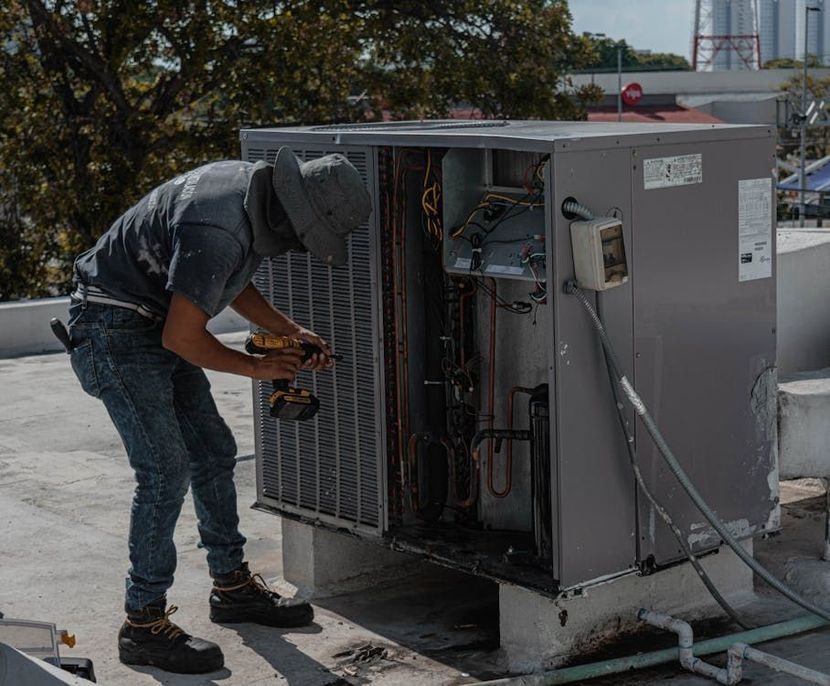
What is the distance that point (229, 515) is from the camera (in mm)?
4863

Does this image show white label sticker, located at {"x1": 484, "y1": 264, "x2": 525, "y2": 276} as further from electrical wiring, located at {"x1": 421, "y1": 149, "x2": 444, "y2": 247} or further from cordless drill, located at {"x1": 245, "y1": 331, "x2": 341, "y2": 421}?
cordless drill, located at {"x1": 245, "y1": 331, "x2": 341, "y2": 421}

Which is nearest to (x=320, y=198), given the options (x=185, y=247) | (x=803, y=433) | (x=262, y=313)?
(x=185, y=247)

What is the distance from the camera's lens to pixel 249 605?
15.9 feet

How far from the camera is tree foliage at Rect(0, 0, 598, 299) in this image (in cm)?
1452

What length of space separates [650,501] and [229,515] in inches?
61.3

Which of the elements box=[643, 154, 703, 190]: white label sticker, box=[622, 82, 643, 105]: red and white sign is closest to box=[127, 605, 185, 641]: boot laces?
box=[643, 154, 703, 190]: white label sticker

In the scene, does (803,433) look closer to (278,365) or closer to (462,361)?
(462,361)

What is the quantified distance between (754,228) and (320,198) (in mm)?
1528

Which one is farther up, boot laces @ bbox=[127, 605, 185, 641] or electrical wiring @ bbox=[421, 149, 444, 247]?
electrical wiring @ bbox=[421, 149, 444, 247]

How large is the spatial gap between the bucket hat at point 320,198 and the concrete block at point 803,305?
246 centimetres

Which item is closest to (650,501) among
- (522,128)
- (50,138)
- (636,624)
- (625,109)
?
(636,624)

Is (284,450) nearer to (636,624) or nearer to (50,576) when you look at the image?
(50,576)

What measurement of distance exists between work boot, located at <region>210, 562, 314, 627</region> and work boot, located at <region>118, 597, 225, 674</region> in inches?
13.5

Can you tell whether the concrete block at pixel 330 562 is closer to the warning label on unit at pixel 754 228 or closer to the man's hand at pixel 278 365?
the man's hand at pixel 278 365
